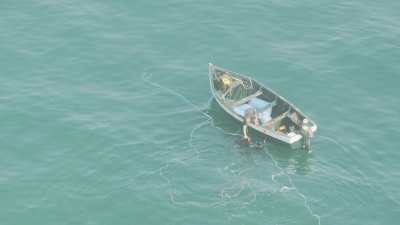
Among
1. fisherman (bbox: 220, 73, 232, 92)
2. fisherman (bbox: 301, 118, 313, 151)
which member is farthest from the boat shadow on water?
fisherman (bbox: 220, 73, 232, 92)

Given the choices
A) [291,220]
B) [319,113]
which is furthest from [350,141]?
[291,220]

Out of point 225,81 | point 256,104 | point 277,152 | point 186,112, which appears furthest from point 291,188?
point 225,81

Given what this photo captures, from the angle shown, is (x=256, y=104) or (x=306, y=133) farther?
(x=256, y=104)

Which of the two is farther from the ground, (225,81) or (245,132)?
(225,81)

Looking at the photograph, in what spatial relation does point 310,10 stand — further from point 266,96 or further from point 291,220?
point 291,220

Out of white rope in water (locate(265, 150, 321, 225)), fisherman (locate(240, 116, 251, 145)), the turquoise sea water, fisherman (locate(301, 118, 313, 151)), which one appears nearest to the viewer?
white rope in water (locate(265, 150, 321, 225))

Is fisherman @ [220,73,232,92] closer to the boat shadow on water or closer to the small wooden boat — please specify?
the small wooden boat

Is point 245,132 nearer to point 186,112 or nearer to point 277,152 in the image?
point 277,152

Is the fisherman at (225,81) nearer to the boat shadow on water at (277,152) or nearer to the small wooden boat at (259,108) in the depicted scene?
the small wooden boat at (259,108)
